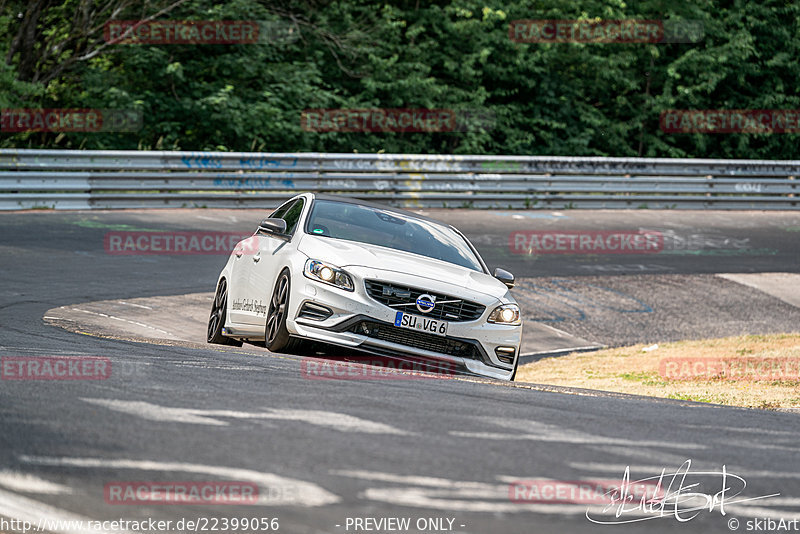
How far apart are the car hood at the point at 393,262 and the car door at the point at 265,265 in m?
0.26

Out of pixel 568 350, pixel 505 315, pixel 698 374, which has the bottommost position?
pixel 568 350

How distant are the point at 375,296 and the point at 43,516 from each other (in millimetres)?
5124

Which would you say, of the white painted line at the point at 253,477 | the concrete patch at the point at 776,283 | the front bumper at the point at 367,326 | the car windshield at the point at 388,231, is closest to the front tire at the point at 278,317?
the front bumper at the point at 367,326

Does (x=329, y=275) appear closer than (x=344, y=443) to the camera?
No

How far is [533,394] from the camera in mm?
6320

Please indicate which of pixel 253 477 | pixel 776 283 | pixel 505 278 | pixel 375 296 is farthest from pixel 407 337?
pixel 776 283

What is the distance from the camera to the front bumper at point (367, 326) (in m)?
8.32

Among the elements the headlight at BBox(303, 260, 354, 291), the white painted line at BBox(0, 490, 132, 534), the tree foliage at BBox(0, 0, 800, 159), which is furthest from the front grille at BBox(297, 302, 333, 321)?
the tree foliage at BBox(0, 0, 800, 159)

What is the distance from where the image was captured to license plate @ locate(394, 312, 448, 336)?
836cm

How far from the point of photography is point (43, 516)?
11.1 ft

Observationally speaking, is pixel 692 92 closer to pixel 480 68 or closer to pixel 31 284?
pixel 480 68

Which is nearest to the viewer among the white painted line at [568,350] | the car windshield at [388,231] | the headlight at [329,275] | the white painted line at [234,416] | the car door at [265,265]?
the white painted line at [234,416]

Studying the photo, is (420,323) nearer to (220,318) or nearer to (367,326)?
(367,326)

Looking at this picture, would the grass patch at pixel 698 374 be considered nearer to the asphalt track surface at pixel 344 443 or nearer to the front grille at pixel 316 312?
the asphalt track surface at pixel 344 443
